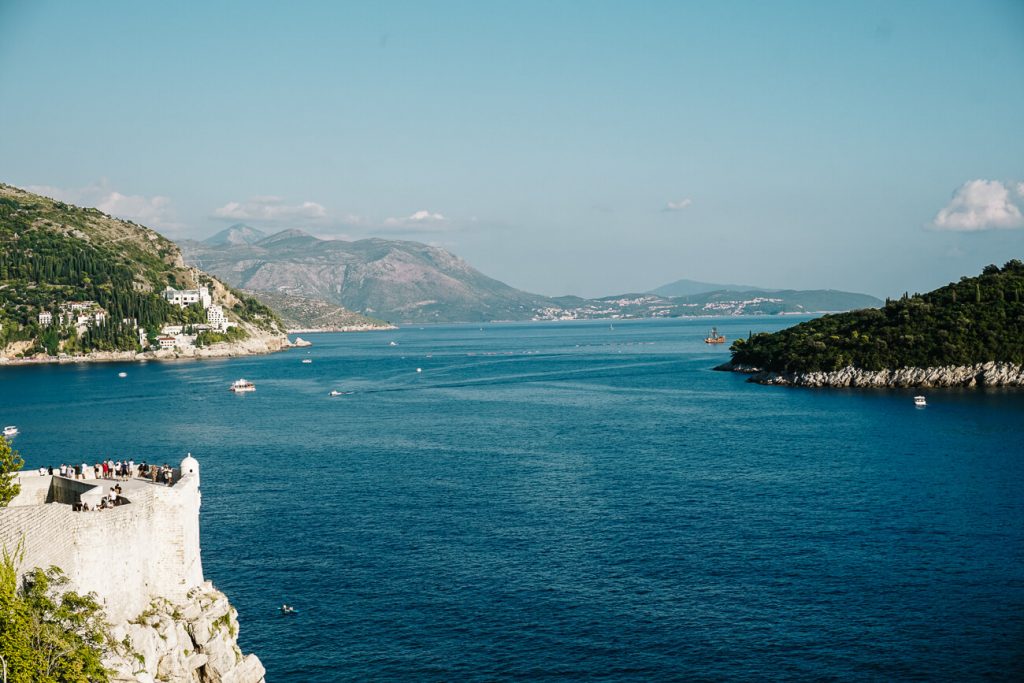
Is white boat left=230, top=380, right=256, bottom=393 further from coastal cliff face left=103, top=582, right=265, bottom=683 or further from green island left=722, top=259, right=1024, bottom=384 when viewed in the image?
coastal cliff face left=103, top=582, right=265, bottom=683

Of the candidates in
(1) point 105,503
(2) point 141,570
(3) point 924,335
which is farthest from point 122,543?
(3) point 924,335

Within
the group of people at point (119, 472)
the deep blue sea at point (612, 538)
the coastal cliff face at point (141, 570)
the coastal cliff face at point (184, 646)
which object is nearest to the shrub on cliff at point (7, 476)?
the coastal cliff face at point (141, 570)

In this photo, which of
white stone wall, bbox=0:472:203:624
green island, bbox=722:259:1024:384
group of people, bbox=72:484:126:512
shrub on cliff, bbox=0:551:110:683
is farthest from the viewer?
green island, bbox=722:259:1024:384

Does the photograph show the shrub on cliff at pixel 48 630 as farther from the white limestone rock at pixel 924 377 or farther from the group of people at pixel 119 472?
the white limestone rock at pixel 924 377

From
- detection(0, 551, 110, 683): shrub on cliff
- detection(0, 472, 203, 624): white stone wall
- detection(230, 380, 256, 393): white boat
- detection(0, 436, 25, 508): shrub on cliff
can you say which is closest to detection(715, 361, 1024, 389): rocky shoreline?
detection(230, 380, 256, 393): white boat

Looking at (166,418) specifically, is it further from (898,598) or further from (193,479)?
(898,598)

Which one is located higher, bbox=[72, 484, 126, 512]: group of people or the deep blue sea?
bbox=[72, 484, 126, 512]: group of people

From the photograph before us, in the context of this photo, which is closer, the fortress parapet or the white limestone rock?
the fortress parapet
